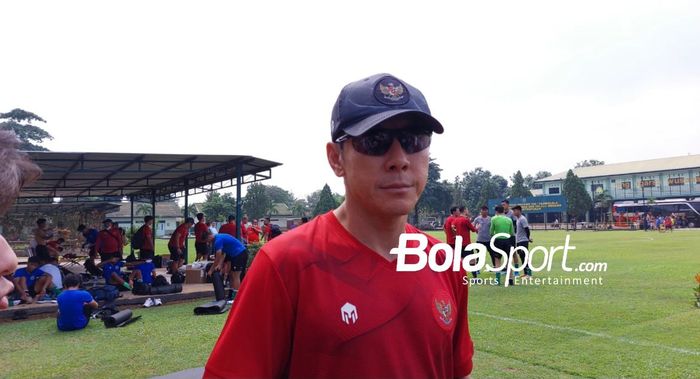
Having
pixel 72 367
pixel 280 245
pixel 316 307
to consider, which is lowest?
pixel 72 367

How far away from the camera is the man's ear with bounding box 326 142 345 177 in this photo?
1.70 metres

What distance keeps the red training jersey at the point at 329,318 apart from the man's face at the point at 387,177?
0.15 m

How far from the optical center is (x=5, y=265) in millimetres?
1677

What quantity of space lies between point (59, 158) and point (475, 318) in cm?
992

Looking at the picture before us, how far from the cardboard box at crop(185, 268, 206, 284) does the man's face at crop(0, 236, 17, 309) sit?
1228 cm

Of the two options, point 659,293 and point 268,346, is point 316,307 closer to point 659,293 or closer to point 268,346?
point 268,346

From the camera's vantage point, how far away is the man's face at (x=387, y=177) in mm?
1582

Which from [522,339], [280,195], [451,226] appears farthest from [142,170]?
[280,195]

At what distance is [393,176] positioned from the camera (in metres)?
1.59

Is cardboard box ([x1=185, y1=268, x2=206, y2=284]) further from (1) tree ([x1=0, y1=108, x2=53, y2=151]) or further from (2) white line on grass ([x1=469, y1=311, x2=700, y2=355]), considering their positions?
(1) tree ([x1=0, y1=108, x2=53, y2=151])

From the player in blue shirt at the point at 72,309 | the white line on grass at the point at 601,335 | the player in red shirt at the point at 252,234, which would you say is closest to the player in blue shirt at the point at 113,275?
the player in blue shirt at the point at 72,309

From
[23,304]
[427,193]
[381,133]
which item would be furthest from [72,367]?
[427,193]

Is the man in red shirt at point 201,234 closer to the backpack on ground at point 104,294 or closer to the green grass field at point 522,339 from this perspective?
the backpack on ground at point 104,294

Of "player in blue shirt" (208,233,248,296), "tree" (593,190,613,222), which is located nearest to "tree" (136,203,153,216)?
"player in blue shirt" (208,233,248,296)
